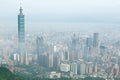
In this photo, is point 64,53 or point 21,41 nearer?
point 64,53

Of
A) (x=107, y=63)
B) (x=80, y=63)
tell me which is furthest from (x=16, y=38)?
(x=107, y=63)

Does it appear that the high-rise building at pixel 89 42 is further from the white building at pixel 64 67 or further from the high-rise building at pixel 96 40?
the white building at pixel 64 67

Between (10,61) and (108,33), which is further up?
(108,33)

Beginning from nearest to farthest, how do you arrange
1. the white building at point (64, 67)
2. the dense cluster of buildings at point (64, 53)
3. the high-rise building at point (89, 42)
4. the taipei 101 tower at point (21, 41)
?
the white building at point (64, 67)
the dense cluster of buildings at point (64, 53)
the taipei 101 tower at point (21, 41)
the high-rise building at point (89, 42)

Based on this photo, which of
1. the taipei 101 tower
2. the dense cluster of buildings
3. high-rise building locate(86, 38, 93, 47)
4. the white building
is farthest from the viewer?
high-rise building locate(86, 38, 93, 47)

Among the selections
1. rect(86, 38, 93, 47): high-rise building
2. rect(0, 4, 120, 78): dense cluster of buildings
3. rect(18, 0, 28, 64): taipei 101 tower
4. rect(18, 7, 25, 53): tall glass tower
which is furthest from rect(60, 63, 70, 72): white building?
rect(18, 7, 25, 53): tall glass tower

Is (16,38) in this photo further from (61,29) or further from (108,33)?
(108,33)

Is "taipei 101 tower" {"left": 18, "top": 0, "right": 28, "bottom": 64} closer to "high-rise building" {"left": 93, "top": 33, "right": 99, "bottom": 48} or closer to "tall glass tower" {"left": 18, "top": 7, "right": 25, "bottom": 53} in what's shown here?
"tall glass tower" {"left": 18, "top": 7, "right": 25, "bottom": 53}

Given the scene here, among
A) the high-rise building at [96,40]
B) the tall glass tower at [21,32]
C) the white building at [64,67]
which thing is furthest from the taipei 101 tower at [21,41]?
→ the high-rise building at [96,40]

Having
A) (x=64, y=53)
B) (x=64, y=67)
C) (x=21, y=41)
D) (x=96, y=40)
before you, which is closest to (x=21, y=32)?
(x=21, y=41)

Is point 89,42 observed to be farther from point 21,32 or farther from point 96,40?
point 21,32

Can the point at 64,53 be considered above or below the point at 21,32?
below
